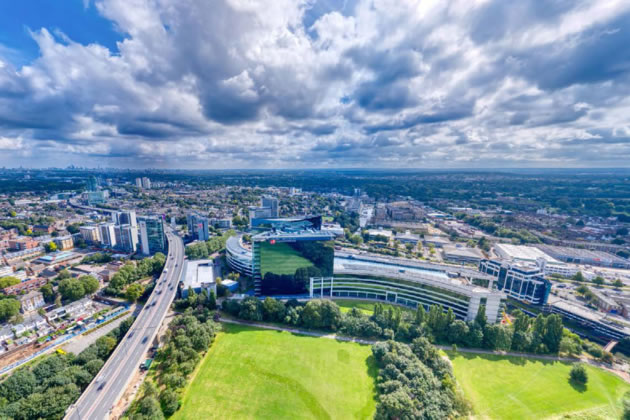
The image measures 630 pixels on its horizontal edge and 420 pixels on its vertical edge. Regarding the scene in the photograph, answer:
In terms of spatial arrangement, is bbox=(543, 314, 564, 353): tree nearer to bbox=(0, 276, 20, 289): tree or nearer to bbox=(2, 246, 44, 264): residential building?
bbox=(0, 276, 20, 289): tree

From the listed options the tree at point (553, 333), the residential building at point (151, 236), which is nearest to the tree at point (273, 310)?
the tree at point (553, 333)

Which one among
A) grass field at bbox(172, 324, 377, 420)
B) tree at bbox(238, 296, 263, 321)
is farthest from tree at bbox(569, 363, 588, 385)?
tree at bbox(238, 296, 263, 321)

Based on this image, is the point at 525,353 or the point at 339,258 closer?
the point at 525,353

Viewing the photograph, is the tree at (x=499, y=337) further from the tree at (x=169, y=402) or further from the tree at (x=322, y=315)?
the tree at (x=169, y=402)

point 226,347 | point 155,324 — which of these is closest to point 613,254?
point 226,347

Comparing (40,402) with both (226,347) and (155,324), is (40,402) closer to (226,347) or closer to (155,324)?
(155,324)
